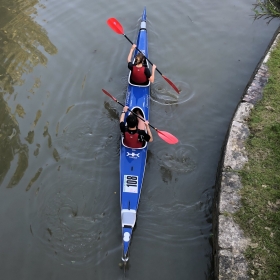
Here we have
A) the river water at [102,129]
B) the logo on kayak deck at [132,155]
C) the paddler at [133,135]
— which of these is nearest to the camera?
the river water at [102,129]

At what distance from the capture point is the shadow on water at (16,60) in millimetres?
6476

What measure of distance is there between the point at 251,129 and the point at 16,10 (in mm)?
8074

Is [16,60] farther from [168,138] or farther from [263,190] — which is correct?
[263,190]

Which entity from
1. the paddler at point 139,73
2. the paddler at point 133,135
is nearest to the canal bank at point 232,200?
the paddler at point 133,135

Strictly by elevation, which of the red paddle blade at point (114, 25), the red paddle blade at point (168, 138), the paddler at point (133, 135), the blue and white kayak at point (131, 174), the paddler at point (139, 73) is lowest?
the blue and white kayak at point (131, 174)

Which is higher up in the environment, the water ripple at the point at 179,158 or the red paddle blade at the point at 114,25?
the red paddle blade at the point at 114,25

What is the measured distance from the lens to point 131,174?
19.5ft

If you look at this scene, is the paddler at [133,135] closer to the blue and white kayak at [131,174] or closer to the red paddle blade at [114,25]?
the blue and white kayak at [131,174]

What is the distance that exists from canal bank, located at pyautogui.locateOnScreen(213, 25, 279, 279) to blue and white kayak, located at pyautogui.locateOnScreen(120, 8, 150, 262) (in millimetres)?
1331

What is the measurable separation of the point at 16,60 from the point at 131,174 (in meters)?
4.80

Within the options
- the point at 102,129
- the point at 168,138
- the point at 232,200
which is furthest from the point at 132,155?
the point at 232,200

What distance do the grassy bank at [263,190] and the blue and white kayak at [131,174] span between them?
1682mm

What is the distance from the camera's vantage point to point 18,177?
20.2ft

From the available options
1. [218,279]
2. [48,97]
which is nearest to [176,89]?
[48,97]
